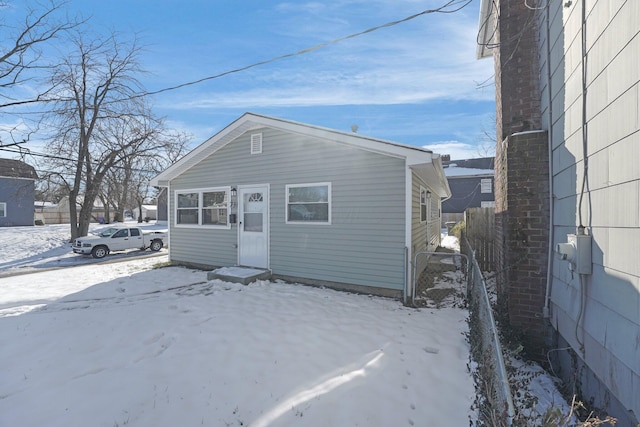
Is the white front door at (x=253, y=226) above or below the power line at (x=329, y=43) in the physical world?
below

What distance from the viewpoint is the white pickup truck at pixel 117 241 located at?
523 inches

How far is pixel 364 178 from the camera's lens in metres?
6.69

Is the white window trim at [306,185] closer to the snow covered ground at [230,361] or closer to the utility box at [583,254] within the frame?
the snow covered ground at [230,361]

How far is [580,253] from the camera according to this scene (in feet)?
8.68

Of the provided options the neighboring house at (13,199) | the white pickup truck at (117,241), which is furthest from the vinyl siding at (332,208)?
the neighboring house at (13,199)

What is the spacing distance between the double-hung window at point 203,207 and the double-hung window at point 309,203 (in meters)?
2.21

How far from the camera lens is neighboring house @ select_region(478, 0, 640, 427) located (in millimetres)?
2012

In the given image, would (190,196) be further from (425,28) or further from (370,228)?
(425,28)

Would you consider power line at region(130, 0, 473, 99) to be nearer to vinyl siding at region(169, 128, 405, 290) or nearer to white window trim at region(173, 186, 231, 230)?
vinyl siding at region(169, 128, 405, 290)

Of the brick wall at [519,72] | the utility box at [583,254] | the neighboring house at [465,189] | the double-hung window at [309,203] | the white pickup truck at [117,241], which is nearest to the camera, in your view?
the utility box at [583,254]

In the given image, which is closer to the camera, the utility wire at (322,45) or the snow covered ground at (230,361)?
the snow covered ground at (230,361)

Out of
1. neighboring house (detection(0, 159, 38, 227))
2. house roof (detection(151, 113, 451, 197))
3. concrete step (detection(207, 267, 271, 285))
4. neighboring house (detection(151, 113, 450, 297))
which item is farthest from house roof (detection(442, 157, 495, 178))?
neighboring house (detection(0, 159, 38, 227))

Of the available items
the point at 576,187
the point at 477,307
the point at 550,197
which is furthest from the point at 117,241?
the point at 576,187

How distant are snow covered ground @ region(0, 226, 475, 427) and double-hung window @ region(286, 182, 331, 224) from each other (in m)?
1.85
